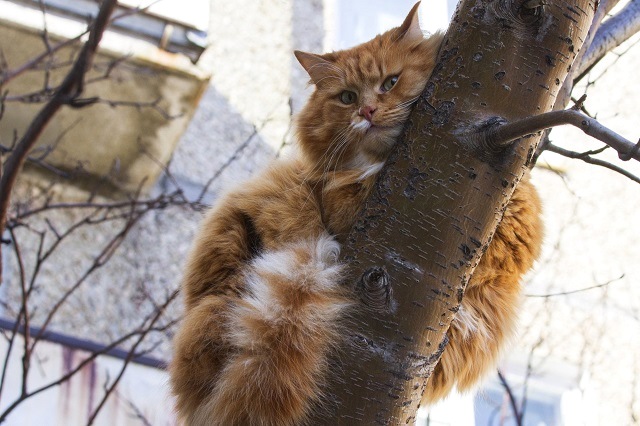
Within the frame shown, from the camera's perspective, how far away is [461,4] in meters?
1.41

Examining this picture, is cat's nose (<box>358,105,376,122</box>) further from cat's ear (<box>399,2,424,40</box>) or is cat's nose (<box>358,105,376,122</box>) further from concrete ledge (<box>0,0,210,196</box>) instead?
concrete ledge (<box>0,0,210,196</box>)

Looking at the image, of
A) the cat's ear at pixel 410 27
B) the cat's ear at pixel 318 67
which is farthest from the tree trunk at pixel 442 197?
the cat's ear at pixel 318 67

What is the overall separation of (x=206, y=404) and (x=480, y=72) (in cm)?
82

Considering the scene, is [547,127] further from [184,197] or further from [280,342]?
[184,197]

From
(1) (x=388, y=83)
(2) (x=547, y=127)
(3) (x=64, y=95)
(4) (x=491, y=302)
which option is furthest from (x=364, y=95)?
(2) (x=547, y=127)

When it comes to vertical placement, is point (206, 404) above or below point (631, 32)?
below

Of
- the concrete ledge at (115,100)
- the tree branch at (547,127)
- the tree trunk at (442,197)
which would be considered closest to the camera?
the tree branch at (547,127)

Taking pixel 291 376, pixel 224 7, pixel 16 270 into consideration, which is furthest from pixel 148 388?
pixel 224 7

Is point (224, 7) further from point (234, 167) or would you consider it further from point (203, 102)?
point (234, 167)

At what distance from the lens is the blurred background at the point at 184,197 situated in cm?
352

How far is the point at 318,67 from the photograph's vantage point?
2.29 meters

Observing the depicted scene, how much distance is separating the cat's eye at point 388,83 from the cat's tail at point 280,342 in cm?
62

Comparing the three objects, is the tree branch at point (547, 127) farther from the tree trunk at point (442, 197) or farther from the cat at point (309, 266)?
the cat at point (309, 266)

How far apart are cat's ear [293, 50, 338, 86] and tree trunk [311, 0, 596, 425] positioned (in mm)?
898
